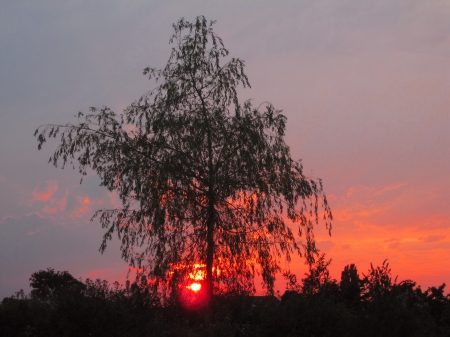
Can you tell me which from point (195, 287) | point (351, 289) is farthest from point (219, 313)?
point (351, 289)

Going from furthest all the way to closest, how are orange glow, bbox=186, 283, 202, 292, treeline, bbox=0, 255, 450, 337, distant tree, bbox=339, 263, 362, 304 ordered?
distant tree, bbox=339, 263, 362, 304 < orange glow, bbox=186, 283, 202, 292 < treeline, bbox=0, 255, 450, 337

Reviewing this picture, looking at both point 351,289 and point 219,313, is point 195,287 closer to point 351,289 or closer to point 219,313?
point 219,313

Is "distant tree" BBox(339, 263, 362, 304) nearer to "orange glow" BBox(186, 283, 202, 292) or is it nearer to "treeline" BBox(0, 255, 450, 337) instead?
"treeline" BBox(0, 255, 450, 337)

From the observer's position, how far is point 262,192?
20.4m

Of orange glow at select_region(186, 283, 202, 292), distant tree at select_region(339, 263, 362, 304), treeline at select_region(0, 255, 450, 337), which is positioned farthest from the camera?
distant tree at select_region(339, 263, 362, 304)

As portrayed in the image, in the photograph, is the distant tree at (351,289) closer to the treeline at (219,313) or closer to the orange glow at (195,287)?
the treeline at (219,313)

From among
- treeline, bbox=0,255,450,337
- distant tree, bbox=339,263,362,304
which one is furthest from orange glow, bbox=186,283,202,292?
distant tree, bbox=339,263,362,304

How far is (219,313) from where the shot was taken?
21.4 meters

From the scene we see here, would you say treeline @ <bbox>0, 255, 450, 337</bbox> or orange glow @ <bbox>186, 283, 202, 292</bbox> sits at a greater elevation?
orange glow @ <bbox>186, 283, 202, 292</bbox>

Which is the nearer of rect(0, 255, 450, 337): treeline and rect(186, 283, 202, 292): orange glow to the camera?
rect(0, 255, 450, 337): treeline

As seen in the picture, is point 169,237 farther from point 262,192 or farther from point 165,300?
point 262,192

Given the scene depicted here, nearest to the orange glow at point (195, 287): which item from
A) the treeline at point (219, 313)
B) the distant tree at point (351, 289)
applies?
the treeline at point (219, 313)

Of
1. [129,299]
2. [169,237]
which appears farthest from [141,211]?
[129,299]

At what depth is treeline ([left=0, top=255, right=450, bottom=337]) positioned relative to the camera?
1594 cm
